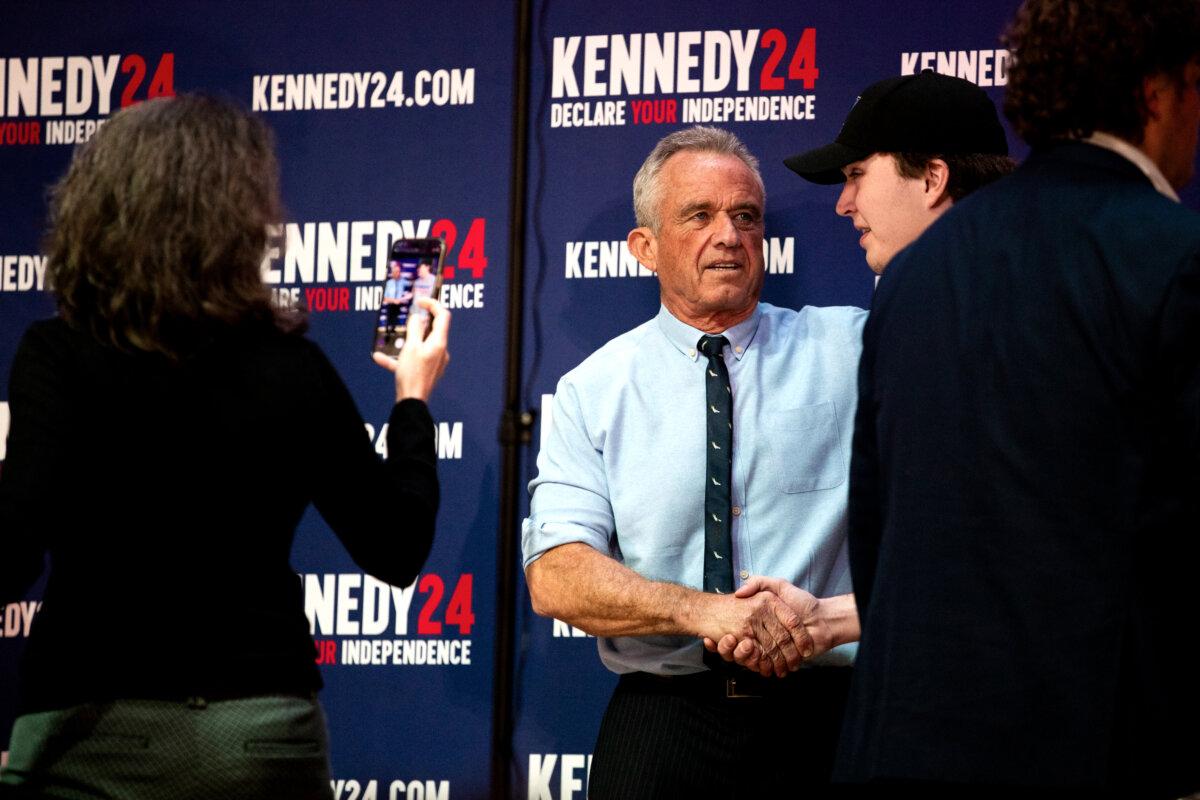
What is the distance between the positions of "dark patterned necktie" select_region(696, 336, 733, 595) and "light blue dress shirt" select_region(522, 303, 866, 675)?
21 mm

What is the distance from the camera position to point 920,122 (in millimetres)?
2975

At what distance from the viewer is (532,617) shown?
11.8 feet

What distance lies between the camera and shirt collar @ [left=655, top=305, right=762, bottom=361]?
3.22 meters

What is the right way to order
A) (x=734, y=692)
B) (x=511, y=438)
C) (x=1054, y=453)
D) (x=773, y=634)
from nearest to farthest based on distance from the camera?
(x=1054, y=453), (x=773, y=634), (x=734, y=692), (x=511, y=438)

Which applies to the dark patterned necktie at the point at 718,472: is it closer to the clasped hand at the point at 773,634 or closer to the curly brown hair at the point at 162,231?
the clasped hand at the point at 773,634

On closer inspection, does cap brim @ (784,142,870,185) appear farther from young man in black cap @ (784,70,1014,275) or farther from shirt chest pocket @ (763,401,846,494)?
shirt chest pocket @ (763,401,846,494)

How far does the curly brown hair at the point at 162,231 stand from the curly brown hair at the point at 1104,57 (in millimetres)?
1036

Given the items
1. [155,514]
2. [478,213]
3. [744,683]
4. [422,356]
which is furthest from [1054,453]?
[478,213]

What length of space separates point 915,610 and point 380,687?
2.11 m

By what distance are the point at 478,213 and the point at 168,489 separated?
1943 millimetres

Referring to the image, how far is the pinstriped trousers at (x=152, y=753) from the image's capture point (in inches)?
72.5

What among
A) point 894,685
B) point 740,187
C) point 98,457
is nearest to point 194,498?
point 98,457

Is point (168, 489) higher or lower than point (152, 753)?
higher

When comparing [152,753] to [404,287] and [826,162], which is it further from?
[826,162]
